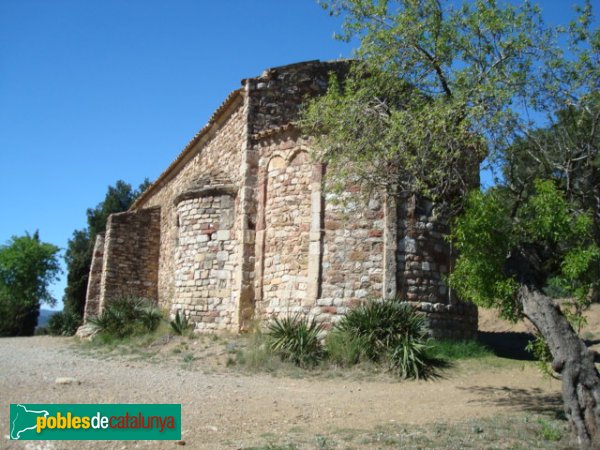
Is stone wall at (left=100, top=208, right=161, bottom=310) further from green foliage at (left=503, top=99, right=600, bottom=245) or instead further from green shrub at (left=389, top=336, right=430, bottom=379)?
green foliage at (left=503, top=99, right=600, bottom=245)

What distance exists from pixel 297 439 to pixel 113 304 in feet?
37.5

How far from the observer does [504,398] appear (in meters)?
9.43

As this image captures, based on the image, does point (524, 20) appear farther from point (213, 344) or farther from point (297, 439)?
point (213, 344)

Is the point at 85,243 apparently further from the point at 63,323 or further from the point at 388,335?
the point at 388,335

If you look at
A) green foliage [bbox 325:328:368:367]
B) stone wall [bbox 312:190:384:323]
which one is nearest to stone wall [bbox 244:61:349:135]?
stone wall [bbox 312:190:384:323]

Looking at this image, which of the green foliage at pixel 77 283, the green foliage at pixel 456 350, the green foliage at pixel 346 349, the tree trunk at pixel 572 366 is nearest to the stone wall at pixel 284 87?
the green foliage at pixel 346 349

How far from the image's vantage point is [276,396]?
30.4 ft

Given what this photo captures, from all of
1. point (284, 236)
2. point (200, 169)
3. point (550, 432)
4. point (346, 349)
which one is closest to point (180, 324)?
point (284, 236)

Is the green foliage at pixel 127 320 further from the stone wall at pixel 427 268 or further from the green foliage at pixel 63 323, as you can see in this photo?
the green foliage at pixel 63 323

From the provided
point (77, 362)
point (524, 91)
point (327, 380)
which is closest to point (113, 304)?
point (77, 362)

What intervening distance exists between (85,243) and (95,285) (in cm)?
1944

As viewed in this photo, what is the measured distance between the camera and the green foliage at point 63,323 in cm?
2370

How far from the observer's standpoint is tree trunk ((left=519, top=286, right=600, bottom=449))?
21.3 ft

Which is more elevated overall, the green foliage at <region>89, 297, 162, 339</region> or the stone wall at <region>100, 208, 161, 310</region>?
the stone wall at <region>100, 208, 161, 310</region>
